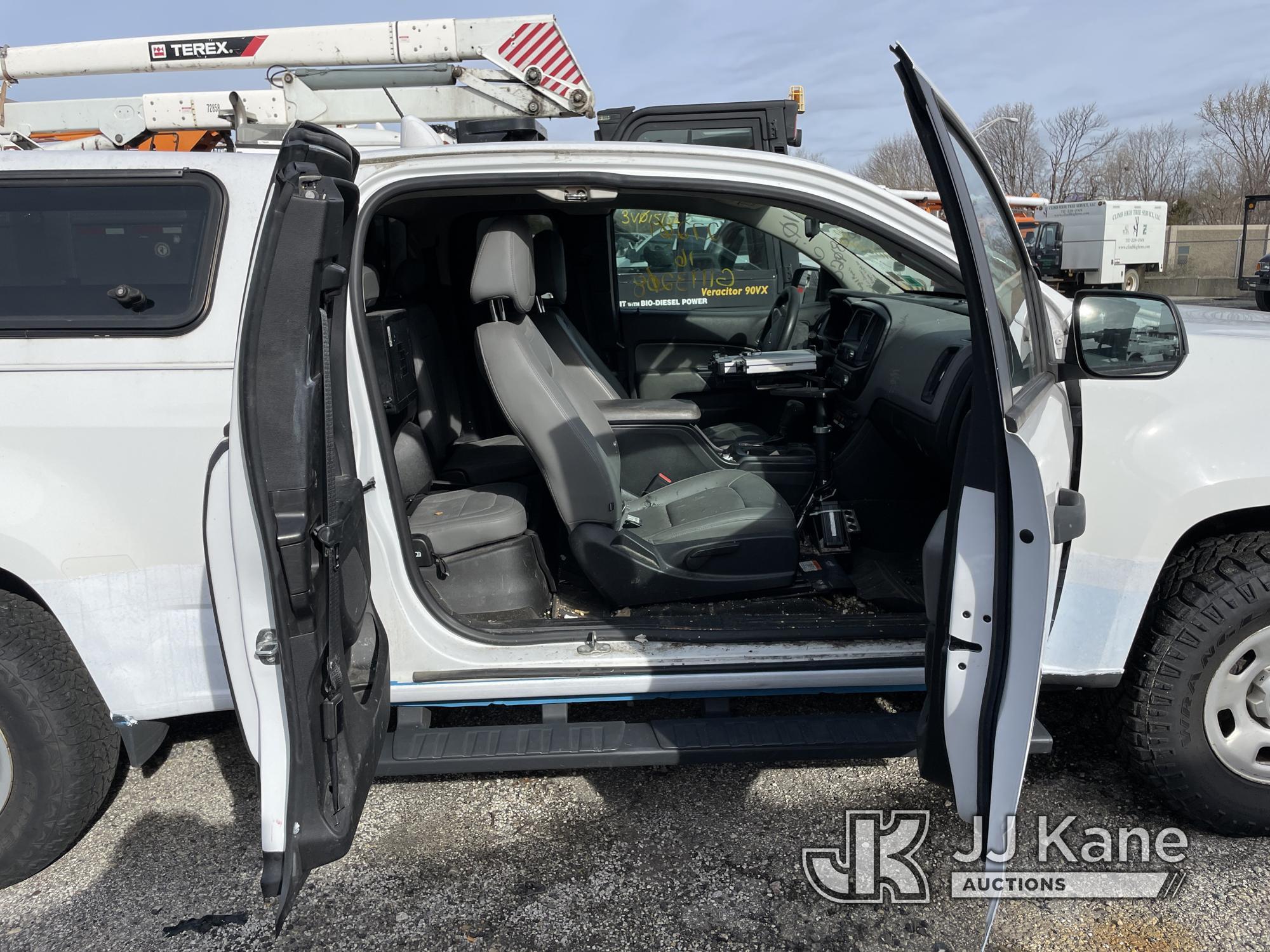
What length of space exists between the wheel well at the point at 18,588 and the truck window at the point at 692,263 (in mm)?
4480

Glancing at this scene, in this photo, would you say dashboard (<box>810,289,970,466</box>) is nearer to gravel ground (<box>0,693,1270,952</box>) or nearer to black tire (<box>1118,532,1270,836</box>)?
black tire (<box>1118,532,1270,836</box>)

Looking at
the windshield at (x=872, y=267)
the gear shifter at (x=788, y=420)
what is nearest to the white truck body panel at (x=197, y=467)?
the gear shifter at (x=788, y=420)

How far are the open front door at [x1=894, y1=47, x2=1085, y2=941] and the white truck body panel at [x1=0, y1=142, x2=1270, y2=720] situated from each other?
0.34 metres

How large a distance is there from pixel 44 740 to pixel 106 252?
1.19 meters

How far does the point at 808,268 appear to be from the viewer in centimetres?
569

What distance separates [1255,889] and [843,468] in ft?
6.21

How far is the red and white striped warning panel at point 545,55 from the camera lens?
13.6 ft

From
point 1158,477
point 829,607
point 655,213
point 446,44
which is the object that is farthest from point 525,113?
point 1158,477

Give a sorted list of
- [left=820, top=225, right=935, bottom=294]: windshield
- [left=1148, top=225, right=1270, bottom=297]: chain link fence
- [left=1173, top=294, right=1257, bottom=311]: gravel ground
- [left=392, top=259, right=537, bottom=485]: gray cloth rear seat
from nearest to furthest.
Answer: [left=392, top=259, right=537, bottom=485]: gray cloth rear seat → [left=820, top=225, right=935, bottom=294]: windshield → [left=1173, top=294, right=1257, bottom=311]: gravel ground → [left=1148, top=225, right=1270, bottom=297]: chain link fence

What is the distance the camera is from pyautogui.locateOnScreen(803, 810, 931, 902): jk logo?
7.04 ft

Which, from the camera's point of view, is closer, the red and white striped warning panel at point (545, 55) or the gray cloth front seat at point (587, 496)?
the gray cloth front seat at point (587, 496)

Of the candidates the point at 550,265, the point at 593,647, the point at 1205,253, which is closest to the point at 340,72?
the point at 550,265

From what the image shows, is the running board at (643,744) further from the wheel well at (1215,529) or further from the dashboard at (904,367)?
the dashboard at (904,367)

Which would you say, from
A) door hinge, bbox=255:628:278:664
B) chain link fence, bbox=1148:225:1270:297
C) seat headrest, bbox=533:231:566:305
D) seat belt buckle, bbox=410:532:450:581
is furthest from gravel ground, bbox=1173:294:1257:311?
door hinge, bbox=255:628:278:664
